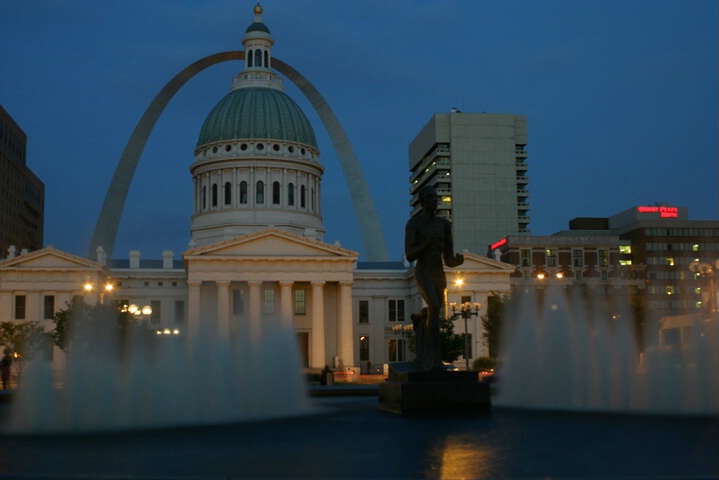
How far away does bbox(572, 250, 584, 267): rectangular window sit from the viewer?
345 ft

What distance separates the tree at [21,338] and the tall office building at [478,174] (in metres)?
73.7

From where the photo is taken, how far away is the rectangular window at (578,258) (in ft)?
345

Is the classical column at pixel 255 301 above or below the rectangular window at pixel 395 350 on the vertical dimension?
above

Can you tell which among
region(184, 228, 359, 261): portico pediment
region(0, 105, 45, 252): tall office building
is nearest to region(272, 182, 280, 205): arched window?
region(184, 228, 359, 261): portico pediment

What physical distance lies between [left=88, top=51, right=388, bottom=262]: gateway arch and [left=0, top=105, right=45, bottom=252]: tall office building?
92.7 ft

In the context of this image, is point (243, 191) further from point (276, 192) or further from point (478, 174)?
point (478, 174)

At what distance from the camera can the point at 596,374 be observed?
21.9 metres

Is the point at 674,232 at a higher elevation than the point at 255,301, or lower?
higher

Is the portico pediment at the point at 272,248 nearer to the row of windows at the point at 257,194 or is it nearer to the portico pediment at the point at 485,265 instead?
the portico pediment at the point at 485,265

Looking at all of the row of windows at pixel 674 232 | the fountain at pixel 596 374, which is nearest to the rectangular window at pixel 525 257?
the row of windows at pixel 674 232

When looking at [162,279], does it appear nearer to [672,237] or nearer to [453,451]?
[672,237]

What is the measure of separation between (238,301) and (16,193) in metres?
56.6

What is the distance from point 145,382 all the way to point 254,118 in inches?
3778

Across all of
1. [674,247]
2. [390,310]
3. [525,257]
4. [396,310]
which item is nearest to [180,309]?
[390,310]
